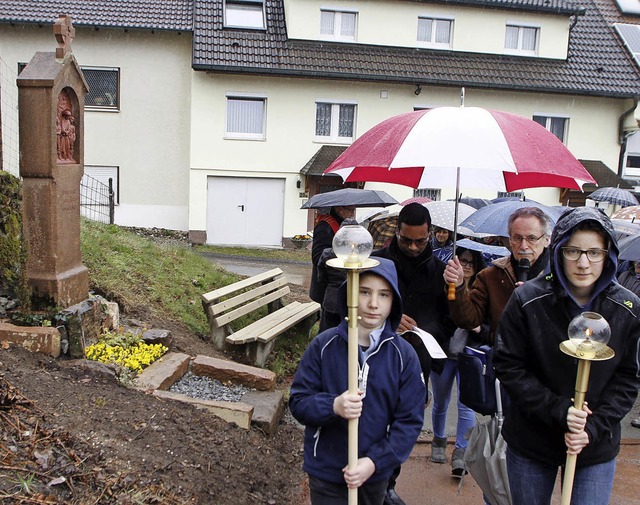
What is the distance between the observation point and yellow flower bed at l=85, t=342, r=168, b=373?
15.9ft

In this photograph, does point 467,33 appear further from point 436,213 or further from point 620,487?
point 620,487

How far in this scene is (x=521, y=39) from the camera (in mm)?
19797

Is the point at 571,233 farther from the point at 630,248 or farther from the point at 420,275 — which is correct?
the point at 630,248

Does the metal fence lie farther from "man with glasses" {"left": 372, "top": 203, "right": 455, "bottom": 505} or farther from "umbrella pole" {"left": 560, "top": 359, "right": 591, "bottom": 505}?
"umbrella pole" {"left": 560, "top": 359, "right": 591, "bottom": 505}

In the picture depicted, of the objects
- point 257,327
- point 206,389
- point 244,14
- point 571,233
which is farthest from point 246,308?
point 244,14

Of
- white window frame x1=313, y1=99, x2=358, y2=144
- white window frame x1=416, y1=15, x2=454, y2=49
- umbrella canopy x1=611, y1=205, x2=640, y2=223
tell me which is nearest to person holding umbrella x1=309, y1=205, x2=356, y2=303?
umbrella canopy x1=611, y1=205, x2=640, y2=223

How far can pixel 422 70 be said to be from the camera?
18.5m

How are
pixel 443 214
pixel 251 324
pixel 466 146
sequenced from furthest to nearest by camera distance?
pixel 251 324, pixel 443 214, pixel 466 146

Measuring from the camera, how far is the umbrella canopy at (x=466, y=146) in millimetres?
3232

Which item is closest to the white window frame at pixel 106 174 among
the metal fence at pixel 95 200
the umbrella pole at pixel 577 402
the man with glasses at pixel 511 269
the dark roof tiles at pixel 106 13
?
the metal fence at pixel 95 200

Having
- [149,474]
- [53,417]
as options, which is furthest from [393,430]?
[53,417]

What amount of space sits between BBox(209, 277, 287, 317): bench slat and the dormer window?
12574 millimetres

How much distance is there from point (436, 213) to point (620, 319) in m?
3.51

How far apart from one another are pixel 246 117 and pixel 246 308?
1284 cm
